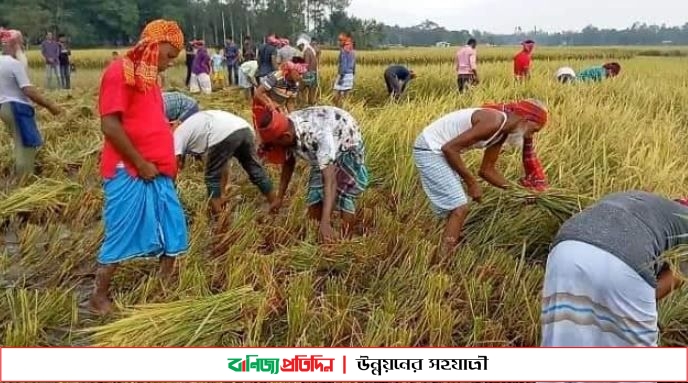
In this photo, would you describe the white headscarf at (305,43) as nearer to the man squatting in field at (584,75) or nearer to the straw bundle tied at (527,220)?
the man squatting in field at (584,75)

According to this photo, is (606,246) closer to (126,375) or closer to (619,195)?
(619,195)

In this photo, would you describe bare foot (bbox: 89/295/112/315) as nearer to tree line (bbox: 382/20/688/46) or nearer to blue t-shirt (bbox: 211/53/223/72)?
blue t-shirt (bbox: 211/53/223/72)

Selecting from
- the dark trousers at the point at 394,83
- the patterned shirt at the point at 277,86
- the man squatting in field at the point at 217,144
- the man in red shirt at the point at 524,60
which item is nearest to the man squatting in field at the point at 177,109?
the man squatting in field at the point at 217,144

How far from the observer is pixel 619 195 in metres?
2.04

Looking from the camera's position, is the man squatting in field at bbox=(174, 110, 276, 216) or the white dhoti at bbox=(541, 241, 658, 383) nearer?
the white dhoti at bbox=(541, 241, 658, 383)

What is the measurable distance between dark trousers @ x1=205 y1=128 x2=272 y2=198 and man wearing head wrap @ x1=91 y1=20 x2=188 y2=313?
1137mm

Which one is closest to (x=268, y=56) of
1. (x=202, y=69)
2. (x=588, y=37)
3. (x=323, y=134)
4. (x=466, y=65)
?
(x=202, y=69)

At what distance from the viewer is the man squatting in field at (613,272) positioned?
6.06 feet

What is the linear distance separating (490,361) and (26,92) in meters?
4.19

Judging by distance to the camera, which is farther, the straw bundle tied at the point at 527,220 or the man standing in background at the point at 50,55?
the man standing in background at the point at 50,55

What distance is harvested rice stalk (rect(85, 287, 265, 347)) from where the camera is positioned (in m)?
2.40

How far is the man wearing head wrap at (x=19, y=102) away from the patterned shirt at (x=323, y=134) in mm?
2423

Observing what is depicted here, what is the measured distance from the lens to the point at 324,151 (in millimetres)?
3338

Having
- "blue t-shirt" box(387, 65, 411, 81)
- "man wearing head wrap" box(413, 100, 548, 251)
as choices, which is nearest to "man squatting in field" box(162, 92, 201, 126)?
"man wearing head wrap" box(413, 100, 548, 251)
